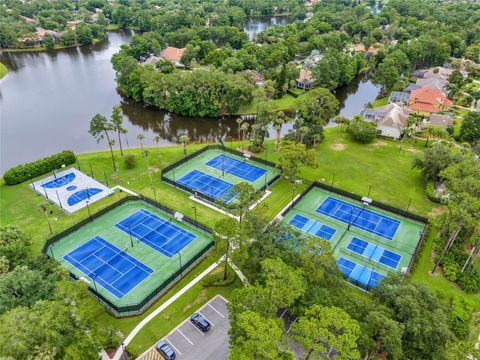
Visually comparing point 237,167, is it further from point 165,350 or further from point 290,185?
point 165,350

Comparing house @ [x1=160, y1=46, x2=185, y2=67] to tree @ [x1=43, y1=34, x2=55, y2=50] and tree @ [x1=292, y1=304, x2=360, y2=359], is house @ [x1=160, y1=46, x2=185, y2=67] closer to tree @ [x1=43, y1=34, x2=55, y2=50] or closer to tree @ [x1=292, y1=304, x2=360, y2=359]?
tree @ [x1=43, y1=34, x2=55, y2=50]

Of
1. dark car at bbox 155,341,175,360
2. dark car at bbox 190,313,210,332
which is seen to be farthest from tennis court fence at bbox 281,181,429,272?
→ dark car at bbox 155,341,175,360

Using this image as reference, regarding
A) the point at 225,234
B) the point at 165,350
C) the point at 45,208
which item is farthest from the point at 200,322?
the point at 45,208

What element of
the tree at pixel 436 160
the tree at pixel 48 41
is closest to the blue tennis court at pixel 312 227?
the tree at pixel 436 160

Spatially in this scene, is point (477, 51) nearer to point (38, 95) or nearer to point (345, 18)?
point (345, 18)

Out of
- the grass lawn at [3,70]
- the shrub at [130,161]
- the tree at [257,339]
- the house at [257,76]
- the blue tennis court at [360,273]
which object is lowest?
the blue tennis court at [360,273]

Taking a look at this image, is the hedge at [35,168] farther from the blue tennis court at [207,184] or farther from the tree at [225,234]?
the tree at [225,234]
